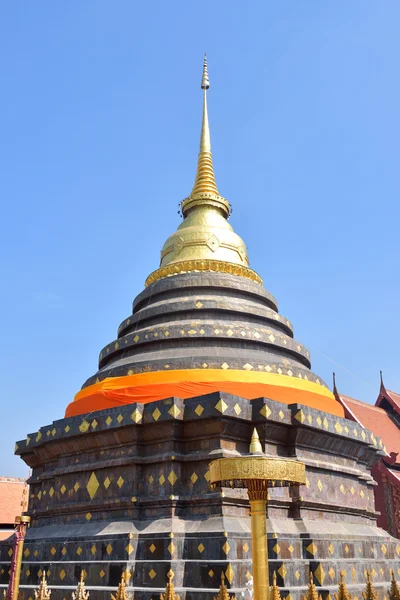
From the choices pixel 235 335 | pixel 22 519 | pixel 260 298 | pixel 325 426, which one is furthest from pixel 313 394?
pixel 22 519

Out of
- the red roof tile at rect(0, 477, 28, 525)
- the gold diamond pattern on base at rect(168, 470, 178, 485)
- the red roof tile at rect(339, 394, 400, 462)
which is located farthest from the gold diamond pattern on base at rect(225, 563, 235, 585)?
the red roof tile at rect(0, 477, 28, 525)

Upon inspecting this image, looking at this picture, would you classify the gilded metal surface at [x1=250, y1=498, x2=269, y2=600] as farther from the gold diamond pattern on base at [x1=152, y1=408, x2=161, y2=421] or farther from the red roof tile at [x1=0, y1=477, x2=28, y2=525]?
the red roof tile at [x1=0, y1=477, x2=28, y2=525]

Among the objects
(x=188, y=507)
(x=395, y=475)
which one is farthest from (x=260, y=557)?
(x=395, y=475)

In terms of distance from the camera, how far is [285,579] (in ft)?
32.3

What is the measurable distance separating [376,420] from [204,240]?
11.8 m


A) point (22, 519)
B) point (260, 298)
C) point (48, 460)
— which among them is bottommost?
point (22, 519)

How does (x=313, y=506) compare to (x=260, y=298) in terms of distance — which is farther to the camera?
(x=260, y=298)

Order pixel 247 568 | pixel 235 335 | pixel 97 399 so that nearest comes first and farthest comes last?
pixel 247 568, pixel 97 399, pixel 235 335

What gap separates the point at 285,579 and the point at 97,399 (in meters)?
5.73

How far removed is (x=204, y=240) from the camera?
18.4 meters

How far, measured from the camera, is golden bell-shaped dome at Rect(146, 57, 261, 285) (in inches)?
692

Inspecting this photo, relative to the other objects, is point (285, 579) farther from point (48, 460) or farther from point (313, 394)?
point (48, 460)

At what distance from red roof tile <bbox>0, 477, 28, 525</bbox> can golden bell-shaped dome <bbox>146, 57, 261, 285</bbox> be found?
12.9 metres

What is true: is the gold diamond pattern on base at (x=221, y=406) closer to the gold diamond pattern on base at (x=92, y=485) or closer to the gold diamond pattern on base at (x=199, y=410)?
the gold diamond pattern on base at (x=199, y=410)
